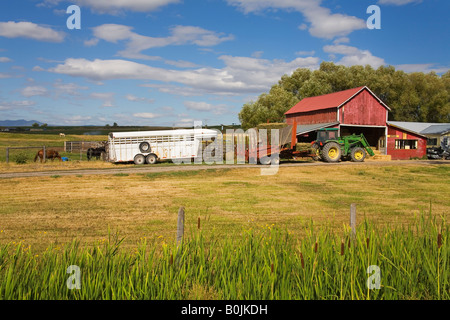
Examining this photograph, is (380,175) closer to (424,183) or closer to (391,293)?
(424,183)

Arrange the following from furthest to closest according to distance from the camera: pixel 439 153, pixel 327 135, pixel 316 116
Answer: pixel 316 116
pixel 439 153
pixel 327 135

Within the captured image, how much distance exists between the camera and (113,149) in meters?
31.9

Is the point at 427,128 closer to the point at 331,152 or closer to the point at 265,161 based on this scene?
the point at 331,152

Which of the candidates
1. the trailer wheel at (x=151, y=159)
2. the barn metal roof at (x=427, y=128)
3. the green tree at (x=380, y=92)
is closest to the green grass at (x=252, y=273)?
the trailer wheel at (x=151, y=159)

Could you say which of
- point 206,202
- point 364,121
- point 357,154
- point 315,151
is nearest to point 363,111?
point 364,121

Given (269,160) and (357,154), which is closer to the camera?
(269,160)

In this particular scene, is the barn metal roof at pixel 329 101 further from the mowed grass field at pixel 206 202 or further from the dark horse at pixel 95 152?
the dark horse at pixel 95 152

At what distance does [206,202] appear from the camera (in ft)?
53.2

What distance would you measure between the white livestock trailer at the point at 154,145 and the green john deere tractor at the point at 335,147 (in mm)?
9360

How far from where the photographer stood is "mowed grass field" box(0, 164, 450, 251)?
1148 centimetres

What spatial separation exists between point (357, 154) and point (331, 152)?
2299 millimetres

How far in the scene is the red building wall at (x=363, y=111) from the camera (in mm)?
40672

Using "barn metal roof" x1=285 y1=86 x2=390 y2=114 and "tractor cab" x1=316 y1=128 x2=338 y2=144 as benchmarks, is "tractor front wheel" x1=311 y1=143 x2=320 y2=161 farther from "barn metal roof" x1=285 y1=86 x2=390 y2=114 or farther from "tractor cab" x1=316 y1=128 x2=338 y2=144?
"barn metal roof" x1=285 y1=86 x2=390 y2=114

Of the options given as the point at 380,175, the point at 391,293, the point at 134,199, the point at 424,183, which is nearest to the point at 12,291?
the point at 391,293
